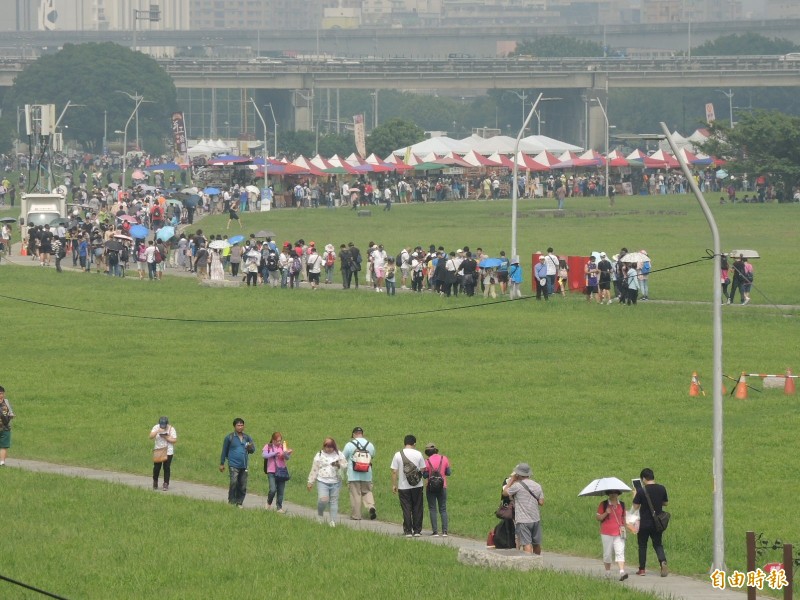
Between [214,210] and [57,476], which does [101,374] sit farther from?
[214,210]

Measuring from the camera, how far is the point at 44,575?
77.2 feet

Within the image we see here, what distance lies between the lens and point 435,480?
26.4 meters

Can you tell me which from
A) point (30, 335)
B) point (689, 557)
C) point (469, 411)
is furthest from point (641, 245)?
point (689, 557)

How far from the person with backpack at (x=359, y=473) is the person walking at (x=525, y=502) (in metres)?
3.41

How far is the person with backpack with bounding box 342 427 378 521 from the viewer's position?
27344 millimetres

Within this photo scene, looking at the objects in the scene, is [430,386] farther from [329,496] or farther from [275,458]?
[329,496]

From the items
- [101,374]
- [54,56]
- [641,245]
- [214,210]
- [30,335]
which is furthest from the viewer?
[54,56]

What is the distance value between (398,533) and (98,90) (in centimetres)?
14888

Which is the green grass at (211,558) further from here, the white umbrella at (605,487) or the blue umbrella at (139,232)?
the blue umbrella at (139,232)

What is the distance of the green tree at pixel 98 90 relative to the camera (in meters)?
170

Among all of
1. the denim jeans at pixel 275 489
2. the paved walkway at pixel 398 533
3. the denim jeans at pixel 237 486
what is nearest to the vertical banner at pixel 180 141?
the paved walkway at pixel 398 533

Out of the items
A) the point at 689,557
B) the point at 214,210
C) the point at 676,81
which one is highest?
the point at 676,81

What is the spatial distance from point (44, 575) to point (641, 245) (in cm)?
5189

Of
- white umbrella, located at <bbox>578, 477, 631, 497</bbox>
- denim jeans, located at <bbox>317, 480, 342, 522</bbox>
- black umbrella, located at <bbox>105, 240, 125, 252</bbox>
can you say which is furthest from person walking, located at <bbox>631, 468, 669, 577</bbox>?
black umbrella, located at <bbox>105, 240, 125, 252</bbox>
